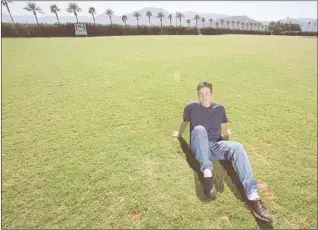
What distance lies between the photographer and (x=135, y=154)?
5754 millimetres

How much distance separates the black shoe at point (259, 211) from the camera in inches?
155

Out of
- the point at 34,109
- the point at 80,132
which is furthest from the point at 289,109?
the point at 34,109

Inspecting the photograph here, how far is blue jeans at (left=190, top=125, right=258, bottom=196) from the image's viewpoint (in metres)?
4.26

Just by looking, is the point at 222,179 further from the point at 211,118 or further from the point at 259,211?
the point at 211,118

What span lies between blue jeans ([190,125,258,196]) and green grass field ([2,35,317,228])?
1.53 feet

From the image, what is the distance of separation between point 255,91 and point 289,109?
2026mm

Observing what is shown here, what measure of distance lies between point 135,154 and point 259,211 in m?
2.89

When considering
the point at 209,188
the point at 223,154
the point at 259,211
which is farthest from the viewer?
the point at 223,154

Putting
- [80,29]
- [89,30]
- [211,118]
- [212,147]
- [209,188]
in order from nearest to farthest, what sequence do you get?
[209,188] < [212,147] < [211,118] < [80,29] < [89,30]

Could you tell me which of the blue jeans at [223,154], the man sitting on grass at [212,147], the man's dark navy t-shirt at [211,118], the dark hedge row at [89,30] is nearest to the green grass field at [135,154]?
the man sitting on grass at [212,147]

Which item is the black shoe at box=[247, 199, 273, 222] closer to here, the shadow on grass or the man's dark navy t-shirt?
the shadow on grass

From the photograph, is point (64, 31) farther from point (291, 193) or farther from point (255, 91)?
point (291, 193)

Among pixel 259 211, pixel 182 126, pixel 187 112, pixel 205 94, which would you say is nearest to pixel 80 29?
pixel 182 126

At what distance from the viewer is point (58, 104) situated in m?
8.60
